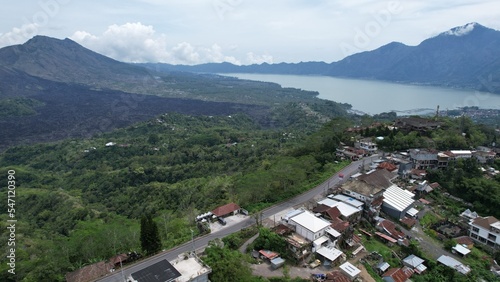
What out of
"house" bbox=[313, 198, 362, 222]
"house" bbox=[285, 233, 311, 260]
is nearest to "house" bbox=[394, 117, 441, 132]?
"house" bbox=[313, 198, 362, 222]

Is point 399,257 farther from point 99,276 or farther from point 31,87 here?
point 31,87

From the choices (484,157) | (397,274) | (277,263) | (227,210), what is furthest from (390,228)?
(484,157)

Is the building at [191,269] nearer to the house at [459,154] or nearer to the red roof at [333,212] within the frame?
the red roof at [333,212]

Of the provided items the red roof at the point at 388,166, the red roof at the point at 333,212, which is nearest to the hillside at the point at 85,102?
the red roof at the point at 388,166

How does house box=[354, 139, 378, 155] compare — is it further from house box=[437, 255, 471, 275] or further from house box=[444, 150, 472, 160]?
house box=[437, 255, 471, 275]

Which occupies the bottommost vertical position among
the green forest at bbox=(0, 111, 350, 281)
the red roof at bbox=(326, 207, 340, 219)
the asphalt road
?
the green forest at bbox=(0, 111, 350, 281)
